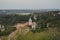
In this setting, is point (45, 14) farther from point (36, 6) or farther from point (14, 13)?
point (14, 13)

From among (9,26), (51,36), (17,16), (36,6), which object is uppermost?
(36,6)

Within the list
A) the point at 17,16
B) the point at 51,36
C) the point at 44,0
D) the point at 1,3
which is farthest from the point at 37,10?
the point at 1,3

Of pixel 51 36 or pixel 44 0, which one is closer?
pixel 51 36

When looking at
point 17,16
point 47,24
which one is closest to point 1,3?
point 17,16

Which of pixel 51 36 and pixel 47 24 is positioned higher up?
pixel 47 24

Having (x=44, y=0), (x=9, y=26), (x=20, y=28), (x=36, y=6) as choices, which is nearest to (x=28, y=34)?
(x=20, y=28)

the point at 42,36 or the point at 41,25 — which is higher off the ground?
the point at 41,25

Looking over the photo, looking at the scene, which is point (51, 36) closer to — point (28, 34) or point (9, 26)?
point (28, 34)

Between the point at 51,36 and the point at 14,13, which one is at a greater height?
the point at 14,13
